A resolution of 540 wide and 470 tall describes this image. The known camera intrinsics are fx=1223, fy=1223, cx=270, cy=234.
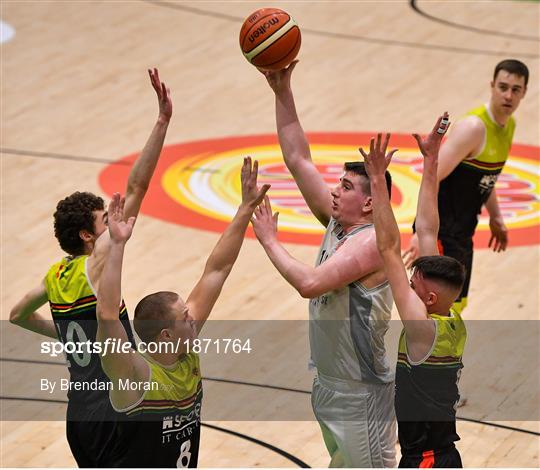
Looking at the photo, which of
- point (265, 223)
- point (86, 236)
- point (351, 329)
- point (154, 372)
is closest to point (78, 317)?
point (86, 236)

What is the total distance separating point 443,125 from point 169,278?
4.84 metres

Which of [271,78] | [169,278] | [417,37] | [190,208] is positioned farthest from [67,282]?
[417,37]

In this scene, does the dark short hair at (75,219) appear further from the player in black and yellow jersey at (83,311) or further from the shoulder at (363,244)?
the shoulder at (363,244)

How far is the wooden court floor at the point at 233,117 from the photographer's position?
7.99 meters

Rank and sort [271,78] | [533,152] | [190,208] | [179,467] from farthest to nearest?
[533,152] < [190,208] < [271,78] < [179,467]

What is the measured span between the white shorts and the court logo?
5.05m

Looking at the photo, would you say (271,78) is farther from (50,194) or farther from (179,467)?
(50,194)

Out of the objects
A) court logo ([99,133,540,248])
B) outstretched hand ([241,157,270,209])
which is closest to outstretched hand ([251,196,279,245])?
outstretched hand ([241,157,270,209])

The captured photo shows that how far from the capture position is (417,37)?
56.9 ft

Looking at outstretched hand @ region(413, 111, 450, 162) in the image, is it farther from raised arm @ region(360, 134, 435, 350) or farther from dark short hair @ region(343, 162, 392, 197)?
raised arm @ region(360, 134, 435, 350)

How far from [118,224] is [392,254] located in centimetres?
126

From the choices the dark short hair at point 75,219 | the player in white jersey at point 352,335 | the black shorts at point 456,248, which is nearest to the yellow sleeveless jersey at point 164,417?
the player in white jersey at point 352,335

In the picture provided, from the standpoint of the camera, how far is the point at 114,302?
16.4 ft

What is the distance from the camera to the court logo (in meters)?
11.7
